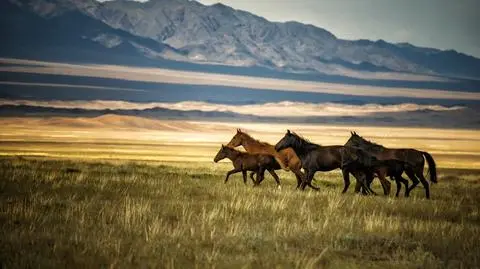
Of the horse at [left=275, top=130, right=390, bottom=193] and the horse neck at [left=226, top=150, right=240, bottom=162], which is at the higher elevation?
the horse at [left=275, top=130, right=390, bottom=193]

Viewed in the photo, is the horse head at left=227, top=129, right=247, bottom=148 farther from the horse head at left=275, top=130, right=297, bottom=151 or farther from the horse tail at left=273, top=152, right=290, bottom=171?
the horse head at left=275, top=130, right=297, bottom=151

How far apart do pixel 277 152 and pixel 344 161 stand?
10.5ft

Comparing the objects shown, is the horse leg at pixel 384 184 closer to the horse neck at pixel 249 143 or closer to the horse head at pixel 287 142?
the horse head at pixel 287 142

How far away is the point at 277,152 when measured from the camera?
26.1 m

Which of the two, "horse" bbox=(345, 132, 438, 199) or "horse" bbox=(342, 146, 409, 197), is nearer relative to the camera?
"horse" bbox=(342, 146, 409, 197)

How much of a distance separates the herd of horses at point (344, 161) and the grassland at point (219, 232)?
12.3 feet

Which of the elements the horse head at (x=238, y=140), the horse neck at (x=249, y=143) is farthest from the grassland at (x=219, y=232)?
the horse head at (x=238, y=140)

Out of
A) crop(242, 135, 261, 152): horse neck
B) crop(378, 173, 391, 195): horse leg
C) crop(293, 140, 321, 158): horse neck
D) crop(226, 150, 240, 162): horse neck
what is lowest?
crop(378, 173, 391, 195): horse leg

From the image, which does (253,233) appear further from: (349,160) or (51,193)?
(349,160)

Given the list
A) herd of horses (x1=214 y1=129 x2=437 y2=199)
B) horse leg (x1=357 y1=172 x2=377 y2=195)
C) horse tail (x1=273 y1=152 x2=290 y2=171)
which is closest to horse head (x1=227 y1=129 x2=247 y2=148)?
herd of horses (x1=214 y1=129 x2=437 y2=199)

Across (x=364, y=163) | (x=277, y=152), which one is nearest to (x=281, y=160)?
(x=277, y=152)

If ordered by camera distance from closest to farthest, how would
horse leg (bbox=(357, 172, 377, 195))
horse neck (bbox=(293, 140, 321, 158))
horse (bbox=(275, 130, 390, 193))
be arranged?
horse leg (bbox=(357, 172, 377, 195))
horse (bbox=(275, 130, 390, 193))
horse neck (bbox=(293, 140, 321, 158))

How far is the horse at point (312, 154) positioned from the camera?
24.2m

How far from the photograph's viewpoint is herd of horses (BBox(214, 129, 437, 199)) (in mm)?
23547
